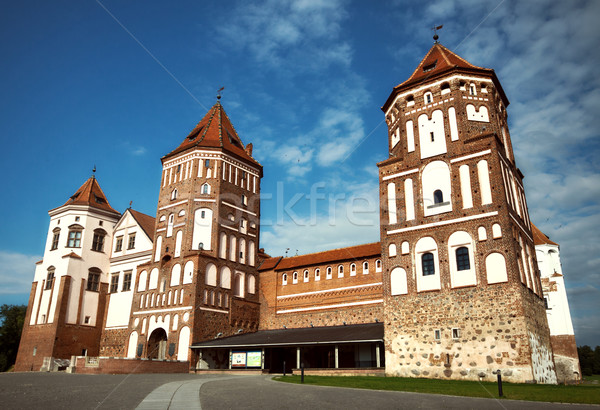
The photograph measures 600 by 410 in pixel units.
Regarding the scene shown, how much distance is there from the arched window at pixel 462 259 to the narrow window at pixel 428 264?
4.32 ft

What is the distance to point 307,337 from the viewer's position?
27844 mm

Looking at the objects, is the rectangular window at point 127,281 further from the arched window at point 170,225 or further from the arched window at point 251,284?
the arched window at point 251,284

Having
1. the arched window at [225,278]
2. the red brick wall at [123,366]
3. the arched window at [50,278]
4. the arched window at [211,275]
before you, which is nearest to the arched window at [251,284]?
the arched window at [225,278]

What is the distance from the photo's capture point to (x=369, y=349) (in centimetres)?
2758

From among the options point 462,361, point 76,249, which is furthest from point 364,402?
point 76,249

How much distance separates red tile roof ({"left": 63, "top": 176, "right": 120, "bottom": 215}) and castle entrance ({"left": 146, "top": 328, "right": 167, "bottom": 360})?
1413 centimetres

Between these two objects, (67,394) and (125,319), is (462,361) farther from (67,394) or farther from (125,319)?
(125,319)

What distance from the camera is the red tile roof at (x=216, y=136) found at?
36.6m

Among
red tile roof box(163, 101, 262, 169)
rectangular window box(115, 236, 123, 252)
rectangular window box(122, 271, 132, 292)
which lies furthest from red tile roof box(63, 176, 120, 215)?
red tile roof box(163, 101, 262, 169)

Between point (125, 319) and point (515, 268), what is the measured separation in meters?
29.4

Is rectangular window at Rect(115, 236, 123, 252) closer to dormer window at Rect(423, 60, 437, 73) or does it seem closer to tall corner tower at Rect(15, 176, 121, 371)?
tall corner tower at Rect(15, 176, 121, 371)

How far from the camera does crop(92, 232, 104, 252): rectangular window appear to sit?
3897 cm

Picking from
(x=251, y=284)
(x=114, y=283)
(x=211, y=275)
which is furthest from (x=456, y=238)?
(x=114, y=283)

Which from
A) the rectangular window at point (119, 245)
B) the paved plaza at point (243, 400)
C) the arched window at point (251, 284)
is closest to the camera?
the paved plaza at point (243, 400)
